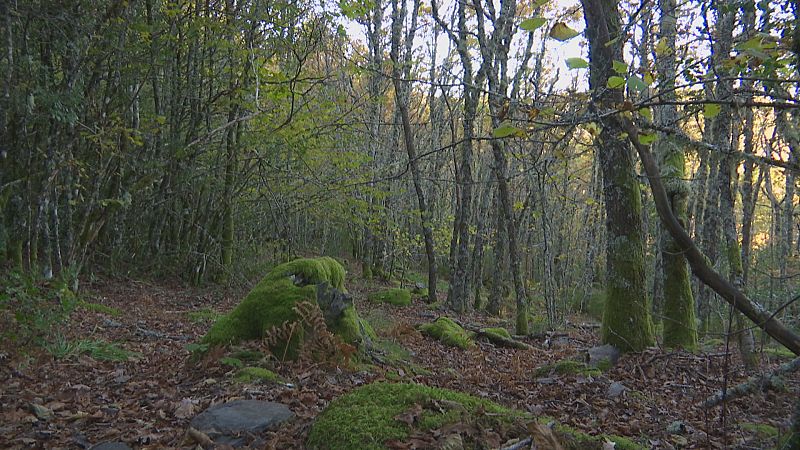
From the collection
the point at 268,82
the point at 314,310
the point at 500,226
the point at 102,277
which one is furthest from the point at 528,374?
the point at 500,226

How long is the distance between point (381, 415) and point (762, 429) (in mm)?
3409

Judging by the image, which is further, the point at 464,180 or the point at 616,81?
the point at 464,180

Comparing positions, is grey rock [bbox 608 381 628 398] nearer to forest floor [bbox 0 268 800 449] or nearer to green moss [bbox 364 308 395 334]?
forest floor [bbox 0 268 800 449]

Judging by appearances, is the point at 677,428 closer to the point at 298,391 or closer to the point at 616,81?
the point at 298,391

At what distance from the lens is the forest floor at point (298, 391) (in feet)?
12.8

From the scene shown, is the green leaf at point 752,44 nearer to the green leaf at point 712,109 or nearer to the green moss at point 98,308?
the green leaf at point 712,109

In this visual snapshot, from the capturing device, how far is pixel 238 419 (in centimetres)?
374

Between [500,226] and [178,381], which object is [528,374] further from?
[500,226]

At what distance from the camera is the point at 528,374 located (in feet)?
23.9

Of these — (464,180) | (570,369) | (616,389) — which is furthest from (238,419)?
(464,180)

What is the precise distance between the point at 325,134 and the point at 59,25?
6.05 metres

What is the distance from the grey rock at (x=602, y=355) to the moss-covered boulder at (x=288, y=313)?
3001 mm

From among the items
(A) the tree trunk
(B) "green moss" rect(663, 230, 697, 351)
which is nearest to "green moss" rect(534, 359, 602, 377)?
(B) "green moss" rect(663, 230, 697, 351)

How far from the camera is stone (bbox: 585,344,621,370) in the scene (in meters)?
6.86
